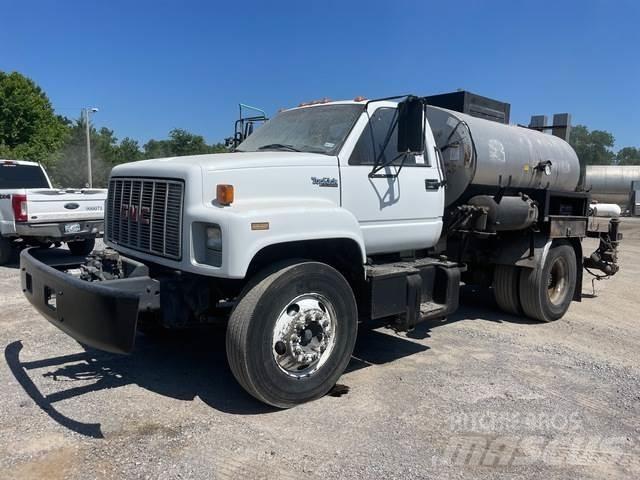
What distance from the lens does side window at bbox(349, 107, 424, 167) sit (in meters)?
5.02

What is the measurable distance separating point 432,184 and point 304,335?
2249 millimetres

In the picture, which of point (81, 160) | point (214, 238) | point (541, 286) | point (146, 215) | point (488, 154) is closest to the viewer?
point (214, 238)

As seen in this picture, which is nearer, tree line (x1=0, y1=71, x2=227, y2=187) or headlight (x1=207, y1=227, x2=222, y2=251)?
headlight (x1=207, y1=227, x2=222, y2=251)

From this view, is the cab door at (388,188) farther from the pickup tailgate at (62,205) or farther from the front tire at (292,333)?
the pickup tailgate at (62,205)

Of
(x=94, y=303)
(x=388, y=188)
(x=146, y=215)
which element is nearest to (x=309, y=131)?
(x=388, y=188)

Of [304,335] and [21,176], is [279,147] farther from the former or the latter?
[21,176]

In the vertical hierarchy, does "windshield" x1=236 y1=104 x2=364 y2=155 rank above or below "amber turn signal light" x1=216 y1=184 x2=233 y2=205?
above

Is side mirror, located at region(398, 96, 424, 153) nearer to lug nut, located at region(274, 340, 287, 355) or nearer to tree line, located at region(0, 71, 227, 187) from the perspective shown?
lug nut, located at region(274, 340, 287, 355)

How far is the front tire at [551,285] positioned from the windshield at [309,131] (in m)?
3.64

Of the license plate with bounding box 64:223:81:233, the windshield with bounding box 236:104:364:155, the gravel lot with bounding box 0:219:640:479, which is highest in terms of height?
the windshield with bounding box 236:104:364:155

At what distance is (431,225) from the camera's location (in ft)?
19.0

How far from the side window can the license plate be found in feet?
22.0

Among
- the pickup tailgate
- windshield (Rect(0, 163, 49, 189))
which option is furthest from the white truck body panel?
windshield (Rect(0, 163, 49, 189))

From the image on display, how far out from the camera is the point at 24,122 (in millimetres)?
39031
